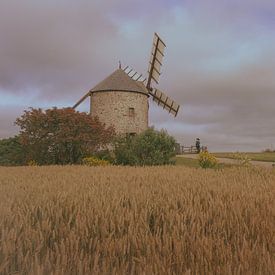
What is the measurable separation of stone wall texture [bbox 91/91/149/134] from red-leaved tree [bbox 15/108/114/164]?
29.3 feet

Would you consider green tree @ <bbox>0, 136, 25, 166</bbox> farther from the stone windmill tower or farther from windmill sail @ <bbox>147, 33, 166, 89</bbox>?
windmill sail @ <bbox>147, 33, 166, 89</bbox>

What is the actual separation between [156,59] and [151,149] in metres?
17.0

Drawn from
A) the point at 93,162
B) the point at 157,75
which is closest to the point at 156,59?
the point at 157,75

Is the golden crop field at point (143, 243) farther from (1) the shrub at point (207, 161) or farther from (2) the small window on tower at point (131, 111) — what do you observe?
(2) the small window on tower at point (131, 111)

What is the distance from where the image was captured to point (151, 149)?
91.9ft

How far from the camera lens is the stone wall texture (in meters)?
38.3

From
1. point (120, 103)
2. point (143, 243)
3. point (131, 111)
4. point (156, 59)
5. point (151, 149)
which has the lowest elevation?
point (143, 243)

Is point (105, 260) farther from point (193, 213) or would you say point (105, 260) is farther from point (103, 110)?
point (103, 110)

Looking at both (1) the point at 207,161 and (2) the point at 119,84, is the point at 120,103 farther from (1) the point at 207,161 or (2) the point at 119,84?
(1) the point at 207,161

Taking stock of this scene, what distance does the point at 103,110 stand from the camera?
38.7 metres

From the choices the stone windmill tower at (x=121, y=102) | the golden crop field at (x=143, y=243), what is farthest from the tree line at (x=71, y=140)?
the golden crop field at (x=143, y=243)

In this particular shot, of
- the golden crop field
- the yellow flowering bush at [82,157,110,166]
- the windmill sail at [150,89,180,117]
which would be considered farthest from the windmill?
the golden crop field

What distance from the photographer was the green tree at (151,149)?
27.8m

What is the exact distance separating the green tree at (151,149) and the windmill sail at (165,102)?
1498 centimetres
